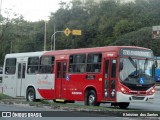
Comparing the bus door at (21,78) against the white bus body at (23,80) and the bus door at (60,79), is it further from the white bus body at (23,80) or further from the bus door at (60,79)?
the bus door at (60,79)

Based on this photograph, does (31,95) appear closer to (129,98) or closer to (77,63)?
(77,63)

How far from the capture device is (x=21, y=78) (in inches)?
1002

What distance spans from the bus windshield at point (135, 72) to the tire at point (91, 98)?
6.24 ft

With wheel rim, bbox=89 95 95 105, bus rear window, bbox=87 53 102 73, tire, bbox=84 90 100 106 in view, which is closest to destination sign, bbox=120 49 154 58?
bus rear window, bbox=87 53 102 73

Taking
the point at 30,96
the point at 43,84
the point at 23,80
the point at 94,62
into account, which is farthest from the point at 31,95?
the point at 94,62

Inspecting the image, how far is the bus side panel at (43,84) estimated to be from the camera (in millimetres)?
23172

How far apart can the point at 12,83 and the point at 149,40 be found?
4603 cm

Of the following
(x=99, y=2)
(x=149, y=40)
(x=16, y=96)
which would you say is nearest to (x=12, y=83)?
(x=16, y=96)

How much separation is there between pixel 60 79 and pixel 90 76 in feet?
8.69

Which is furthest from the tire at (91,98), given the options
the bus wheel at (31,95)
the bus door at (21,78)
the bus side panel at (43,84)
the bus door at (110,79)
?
the bus door at (21,78)

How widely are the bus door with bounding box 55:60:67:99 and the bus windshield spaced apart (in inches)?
170

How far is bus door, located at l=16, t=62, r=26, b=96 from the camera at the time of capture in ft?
82.9

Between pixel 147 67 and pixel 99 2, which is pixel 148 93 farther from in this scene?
pixel 99 2

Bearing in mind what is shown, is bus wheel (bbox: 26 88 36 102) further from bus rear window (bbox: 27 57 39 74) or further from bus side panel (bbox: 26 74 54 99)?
bus rear window (bbox: 27 57 39 74)
